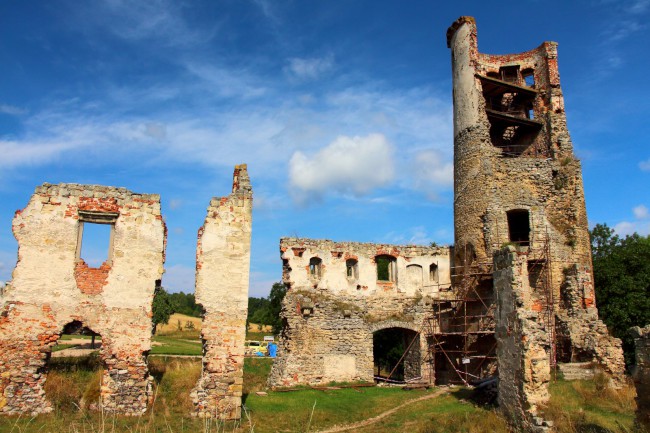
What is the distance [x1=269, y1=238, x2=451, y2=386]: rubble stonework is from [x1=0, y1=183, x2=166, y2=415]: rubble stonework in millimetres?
7567

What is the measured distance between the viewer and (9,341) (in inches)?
504

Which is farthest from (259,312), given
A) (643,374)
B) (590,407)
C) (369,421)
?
(643,374)

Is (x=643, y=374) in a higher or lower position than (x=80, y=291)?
lower

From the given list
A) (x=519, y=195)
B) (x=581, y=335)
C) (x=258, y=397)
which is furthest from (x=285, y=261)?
(x=581, y=335)

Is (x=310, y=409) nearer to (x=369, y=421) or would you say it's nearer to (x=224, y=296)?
(x=369, y=421)

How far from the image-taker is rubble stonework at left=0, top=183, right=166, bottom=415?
12820 mm

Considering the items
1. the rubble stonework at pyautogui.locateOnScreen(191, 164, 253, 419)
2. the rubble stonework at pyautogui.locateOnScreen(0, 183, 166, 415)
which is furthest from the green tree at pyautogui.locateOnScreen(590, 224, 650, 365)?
the rubble stonework at pyautogui.locateOnScreen(0, 183, 166, 415)

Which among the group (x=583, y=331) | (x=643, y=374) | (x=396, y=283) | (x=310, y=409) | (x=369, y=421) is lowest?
(x=369, y=421)

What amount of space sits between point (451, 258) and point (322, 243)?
20.8 ft

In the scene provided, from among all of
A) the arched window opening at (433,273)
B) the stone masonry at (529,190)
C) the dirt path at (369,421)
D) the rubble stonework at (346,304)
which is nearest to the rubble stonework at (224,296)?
the dirt path at (369,421)

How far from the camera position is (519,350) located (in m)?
13.1

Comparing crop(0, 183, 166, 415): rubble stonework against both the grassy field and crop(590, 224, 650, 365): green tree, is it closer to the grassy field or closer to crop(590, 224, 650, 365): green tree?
the grassy field

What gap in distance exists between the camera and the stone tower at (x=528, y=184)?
19703mm

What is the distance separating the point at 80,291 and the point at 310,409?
7.31 meters
